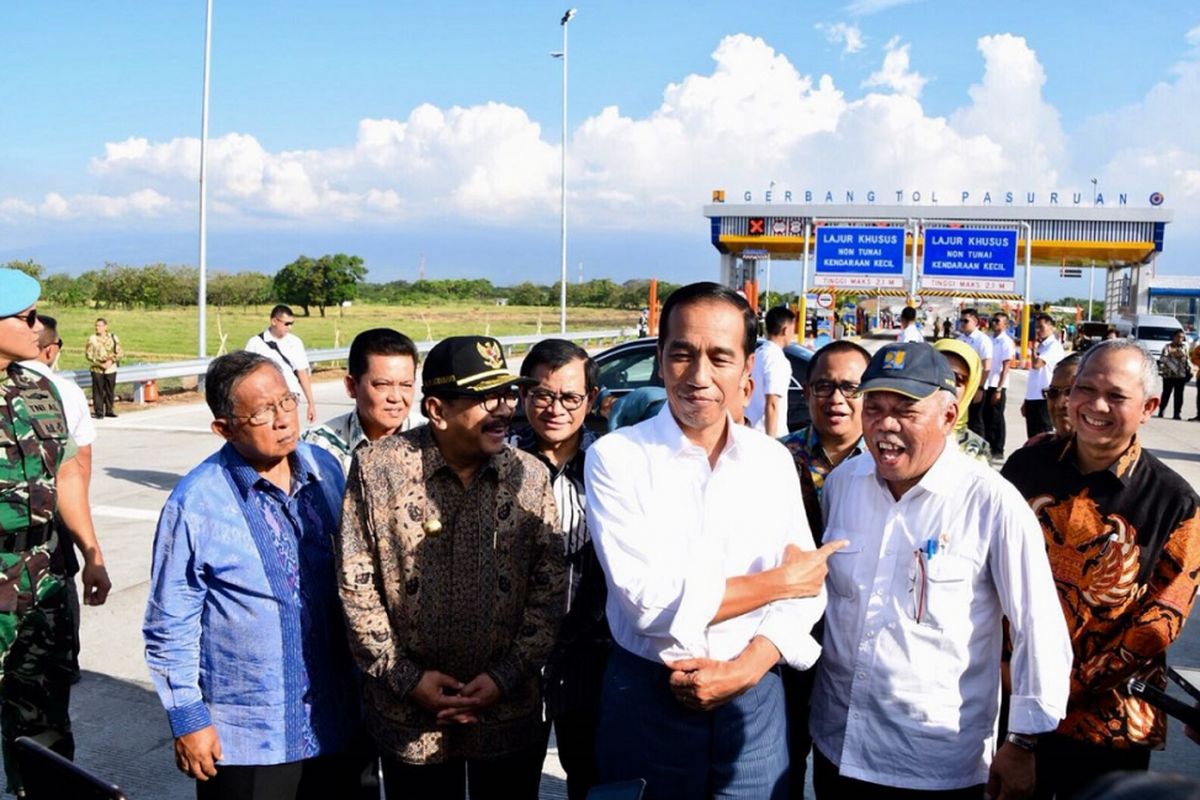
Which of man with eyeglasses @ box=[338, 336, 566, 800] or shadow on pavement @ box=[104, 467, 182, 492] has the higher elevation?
man with eyeglasses @ box=[338, 336, 566, 800]

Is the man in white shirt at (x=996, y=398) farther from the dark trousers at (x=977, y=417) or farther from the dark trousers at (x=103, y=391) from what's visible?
the dark trousers at (x=103, y=391)

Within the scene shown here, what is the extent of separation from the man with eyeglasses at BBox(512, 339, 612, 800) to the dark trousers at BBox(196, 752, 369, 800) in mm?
613

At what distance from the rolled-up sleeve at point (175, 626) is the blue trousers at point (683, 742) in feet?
3.66

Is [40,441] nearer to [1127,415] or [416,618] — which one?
[416,618]

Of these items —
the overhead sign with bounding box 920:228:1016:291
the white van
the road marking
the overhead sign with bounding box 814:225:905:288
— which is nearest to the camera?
the road marking

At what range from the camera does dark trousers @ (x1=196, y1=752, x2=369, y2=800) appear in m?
2.45

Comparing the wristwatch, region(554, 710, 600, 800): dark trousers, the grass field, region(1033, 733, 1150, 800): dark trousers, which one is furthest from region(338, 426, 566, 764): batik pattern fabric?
the grass field

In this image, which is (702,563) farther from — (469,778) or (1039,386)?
(1039,386)

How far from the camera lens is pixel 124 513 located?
813 centimetres

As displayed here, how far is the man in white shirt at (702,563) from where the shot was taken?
1.98 meters

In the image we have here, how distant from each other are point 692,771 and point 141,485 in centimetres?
877

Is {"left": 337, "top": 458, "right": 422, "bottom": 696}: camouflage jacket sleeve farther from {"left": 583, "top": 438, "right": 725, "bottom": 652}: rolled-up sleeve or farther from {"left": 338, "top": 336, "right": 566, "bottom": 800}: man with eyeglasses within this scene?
{"left": 583, "top": 438, "right": 725, "bottom": 652}: rolled-up sleeve

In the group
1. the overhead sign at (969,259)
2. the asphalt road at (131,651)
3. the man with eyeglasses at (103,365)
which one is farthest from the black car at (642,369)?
the overhead sign at (969,259)

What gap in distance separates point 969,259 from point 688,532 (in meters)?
22.2
